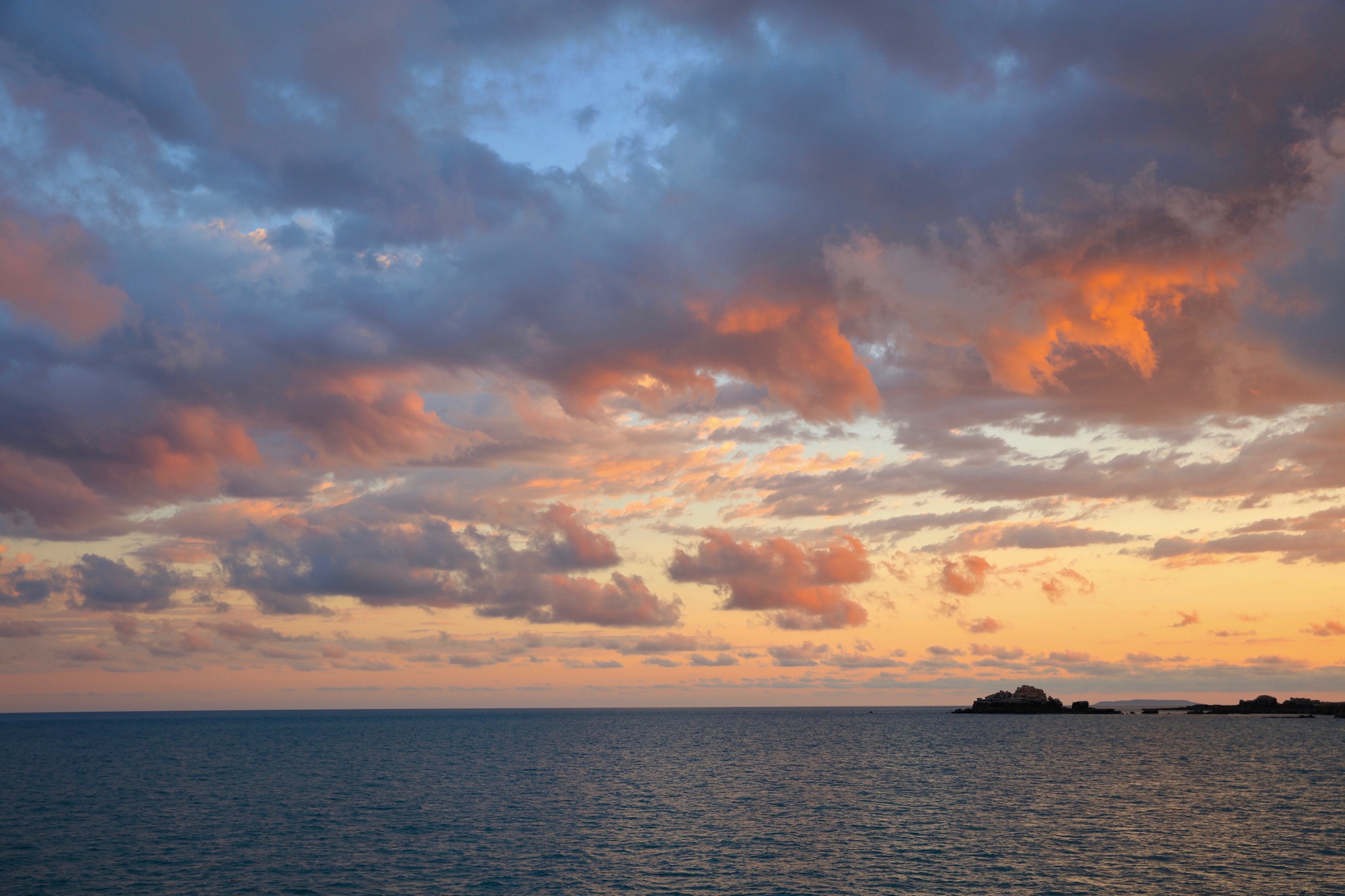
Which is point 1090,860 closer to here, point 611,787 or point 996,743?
point 611,787

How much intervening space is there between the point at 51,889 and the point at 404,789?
55.1 m

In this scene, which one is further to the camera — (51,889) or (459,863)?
(459,863)

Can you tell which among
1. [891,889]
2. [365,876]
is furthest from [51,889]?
[891,889]

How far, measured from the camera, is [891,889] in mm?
54188

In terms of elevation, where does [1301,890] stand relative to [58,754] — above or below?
above

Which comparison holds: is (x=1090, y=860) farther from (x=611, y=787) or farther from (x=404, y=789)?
(x=404, y=789)

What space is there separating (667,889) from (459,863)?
54.4ft

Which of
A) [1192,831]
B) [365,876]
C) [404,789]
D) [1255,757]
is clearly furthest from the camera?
[1255,757]

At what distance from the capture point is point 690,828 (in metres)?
75.9

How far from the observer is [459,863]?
6225 cm

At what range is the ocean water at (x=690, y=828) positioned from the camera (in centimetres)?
5694

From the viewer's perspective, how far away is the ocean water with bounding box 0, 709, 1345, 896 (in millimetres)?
56938

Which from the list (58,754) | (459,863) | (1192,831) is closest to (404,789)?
(459,863)

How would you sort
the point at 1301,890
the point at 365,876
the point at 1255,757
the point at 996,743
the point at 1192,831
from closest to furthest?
1. the point at 1301,890
2. the point at 365,876
3. the point at 1192,831
4. the point at 1255,757
5. the point at 996,743
